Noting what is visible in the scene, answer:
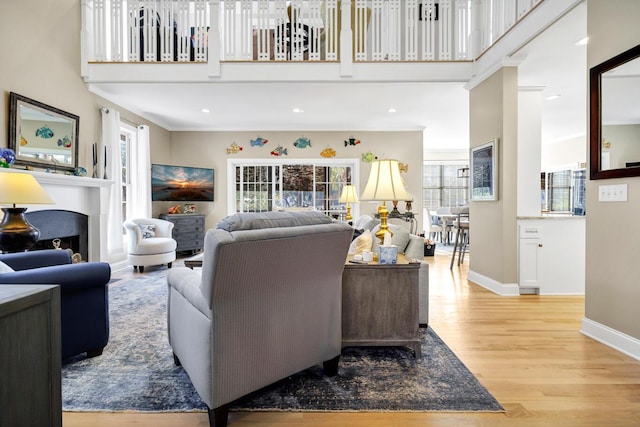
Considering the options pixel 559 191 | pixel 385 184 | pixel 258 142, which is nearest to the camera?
pixel 385 184

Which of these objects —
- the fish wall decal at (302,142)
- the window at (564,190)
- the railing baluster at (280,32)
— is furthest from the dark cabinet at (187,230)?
the window at (564,190)

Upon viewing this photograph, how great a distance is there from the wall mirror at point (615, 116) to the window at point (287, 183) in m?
4.83

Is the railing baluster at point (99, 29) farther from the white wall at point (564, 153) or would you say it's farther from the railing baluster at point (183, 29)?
the white wall at point (564, 153)

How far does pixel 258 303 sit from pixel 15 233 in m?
2.43

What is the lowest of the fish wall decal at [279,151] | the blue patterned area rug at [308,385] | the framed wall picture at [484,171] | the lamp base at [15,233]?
the blue patterned area rug at [308,385]

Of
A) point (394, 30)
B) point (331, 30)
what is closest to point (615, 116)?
point (394, 30)

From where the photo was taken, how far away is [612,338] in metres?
2.36

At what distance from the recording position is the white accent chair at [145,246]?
15.5 feet

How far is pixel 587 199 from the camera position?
8.57 ft

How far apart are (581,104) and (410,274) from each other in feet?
18.2

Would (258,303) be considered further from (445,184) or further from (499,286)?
(445,184)

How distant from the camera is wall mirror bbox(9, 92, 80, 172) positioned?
343 cm

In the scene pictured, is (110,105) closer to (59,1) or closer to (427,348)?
(59,1)

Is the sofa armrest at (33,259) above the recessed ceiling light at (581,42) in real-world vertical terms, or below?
below
